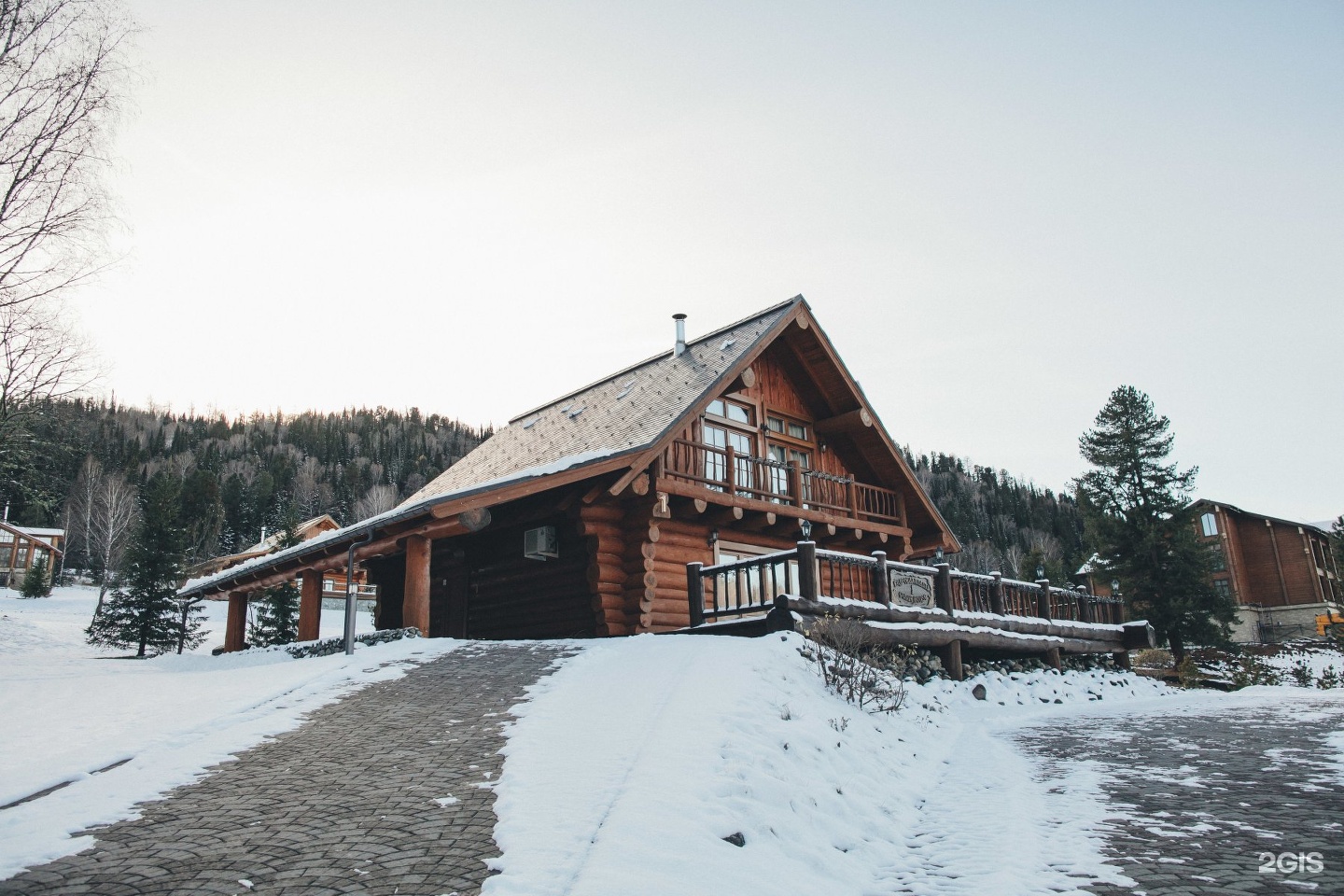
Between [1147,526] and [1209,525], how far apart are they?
2664cm

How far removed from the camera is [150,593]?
30.0 metres

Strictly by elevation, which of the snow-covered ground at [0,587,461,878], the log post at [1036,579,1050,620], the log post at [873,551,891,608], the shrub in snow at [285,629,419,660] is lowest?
the snow-covered ground at [0,587,461,878]

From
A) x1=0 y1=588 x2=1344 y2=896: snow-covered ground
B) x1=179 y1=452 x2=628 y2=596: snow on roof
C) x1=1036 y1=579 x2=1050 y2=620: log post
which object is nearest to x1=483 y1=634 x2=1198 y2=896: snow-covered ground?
x1=0 y1=588 x2=1344 y2=896: snow-covered ground

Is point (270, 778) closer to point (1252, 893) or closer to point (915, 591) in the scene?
point (1252, 893)

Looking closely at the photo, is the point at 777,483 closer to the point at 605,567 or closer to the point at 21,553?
the point at 605,567

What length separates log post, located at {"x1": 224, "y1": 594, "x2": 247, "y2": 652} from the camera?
22.7 metres

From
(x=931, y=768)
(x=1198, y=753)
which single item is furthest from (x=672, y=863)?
(x=1198, y=753)

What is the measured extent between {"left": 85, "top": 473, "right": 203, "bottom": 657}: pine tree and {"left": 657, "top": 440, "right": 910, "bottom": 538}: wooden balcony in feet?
73.1

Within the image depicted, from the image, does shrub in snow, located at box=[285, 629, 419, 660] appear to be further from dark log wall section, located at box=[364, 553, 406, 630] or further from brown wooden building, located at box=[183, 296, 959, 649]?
dark log wall section, located at box=[364, 553, 406, 630]

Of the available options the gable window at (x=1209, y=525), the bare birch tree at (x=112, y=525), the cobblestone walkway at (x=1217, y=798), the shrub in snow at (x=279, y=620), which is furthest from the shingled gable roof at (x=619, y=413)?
the gable window at (x=1209, y=525)

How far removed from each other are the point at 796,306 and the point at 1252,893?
16233 millimetres

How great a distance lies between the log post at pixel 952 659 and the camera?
15.6 meters

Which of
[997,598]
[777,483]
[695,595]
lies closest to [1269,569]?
[997,598]

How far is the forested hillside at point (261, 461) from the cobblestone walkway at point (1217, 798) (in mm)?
42161
